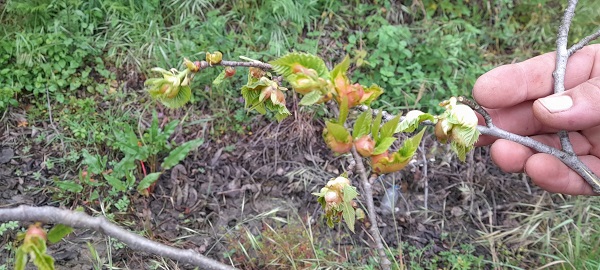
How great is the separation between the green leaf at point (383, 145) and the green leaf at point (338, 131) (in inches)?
2.8

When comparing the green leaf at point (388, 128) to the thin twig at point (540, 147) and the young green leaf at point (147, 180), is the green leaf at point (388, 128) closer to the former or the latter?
the thin twig at point (540, 147)

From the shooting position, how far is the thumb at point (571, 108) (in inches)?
58.2

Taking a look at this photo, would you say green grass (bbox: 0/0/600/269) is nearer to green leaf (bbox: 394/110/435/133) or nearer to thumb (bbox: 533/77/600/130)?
thumb (bbox: 533/77/600/130)

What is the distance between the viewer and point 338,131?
2.76 feet

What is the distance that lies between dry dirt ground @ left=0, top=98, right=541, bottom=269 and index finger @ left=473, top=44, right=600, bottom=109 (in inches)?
33.0

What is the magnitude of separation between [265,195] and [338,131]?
6.12ft

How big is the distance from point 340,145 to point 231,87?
210 centimetres

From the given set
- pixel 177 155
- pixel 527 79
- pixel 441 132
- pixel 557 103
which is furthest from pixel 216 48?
pixel 441 132

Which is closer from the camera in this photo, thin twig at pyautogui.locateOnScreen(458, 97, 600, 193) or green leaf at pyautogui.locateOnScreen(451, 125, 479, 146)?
green leaf at pyautogui.locateOnScreen(451, 125, 479, 146)

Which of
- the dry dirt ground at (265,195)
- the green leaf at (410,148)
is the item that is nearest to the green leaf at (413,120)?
the green leaf at (410,148)

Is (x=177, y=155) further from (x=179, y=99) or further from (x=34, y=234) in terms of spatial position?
(x=34, y=234)

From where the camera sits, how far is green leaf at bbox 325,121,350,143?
82cm

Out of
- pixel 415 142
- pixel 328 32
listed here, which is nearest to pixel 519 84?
pixel 415 142

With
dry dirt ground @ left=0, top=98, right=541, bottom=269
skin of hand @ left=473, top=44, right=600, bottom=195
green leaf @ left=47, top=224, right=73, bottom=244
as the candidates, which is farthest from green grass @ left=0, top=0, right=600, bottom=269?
green leaf @ left=47, top=224, right=73, bottom=244
